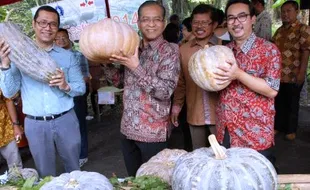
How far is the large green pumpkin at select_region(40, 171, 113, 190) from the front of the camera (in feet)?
5.83

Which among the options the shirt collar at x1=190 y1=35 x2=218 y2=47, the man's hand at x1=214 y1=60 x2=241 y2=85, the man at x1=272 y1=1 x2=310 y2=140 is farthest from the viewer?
the man at x1=272 y1=1 x2=310 y2=140

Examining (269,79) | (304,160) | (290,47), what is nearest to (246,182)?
(269,79)

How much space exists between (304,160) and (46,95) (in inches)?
156

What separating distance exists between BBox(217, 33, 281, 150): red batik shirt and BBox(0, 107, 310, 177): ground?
2474 millimetres

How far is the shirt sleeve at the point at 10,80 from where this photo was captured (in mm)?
3043

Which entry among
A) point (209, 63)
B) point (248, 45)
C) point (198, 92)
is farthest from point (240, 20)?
point (198, 92)

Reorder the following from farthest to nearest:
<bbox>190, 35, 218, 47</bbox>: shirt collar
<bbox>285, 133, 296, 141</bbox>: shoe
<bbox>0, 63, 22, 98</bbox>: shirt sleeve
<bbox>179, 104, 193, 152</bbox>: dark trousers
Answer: <bbox>285, 133, 296, 141</bbox>: shoe → <bbox>179, 104, 193, 152</bbox>: dark trousers → <bbox>190, 35, 218, 47</bbox>: shirt collar → <bbox>0, 63, 22, 98</bbox>: shirt sleeve

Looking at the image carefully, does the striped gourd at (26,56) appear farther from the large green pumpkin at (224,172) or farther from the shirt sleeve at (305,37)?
the shirt sleeve at (305,37)

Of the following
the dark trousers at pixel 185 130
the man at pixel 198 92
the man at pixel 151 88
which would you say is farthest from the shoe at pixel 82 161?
the man at pixel 151 88

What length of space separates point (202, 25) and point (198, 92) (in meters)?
0.66

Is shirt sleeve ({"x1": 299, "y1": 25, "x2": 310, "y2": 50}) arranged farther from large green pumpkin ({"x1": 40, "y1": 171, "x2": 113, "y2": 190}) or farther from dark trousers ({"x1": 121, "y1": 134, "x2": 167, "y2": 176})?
large green pumpkin ({"x1": 40, "y1": 171, "x2": 113, "y2": 190})

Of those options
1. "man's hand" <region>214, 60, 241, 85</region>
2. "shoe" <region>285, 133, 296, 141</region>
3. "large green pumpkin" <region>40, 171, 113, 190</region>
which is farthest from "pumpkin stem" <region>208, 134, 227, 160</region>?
"shoe" <region>285, 133, 296, 141</region>

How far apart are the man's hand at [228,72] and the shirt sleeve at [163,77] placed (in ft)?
1.59

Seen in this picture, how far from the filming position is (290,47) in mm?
5613
